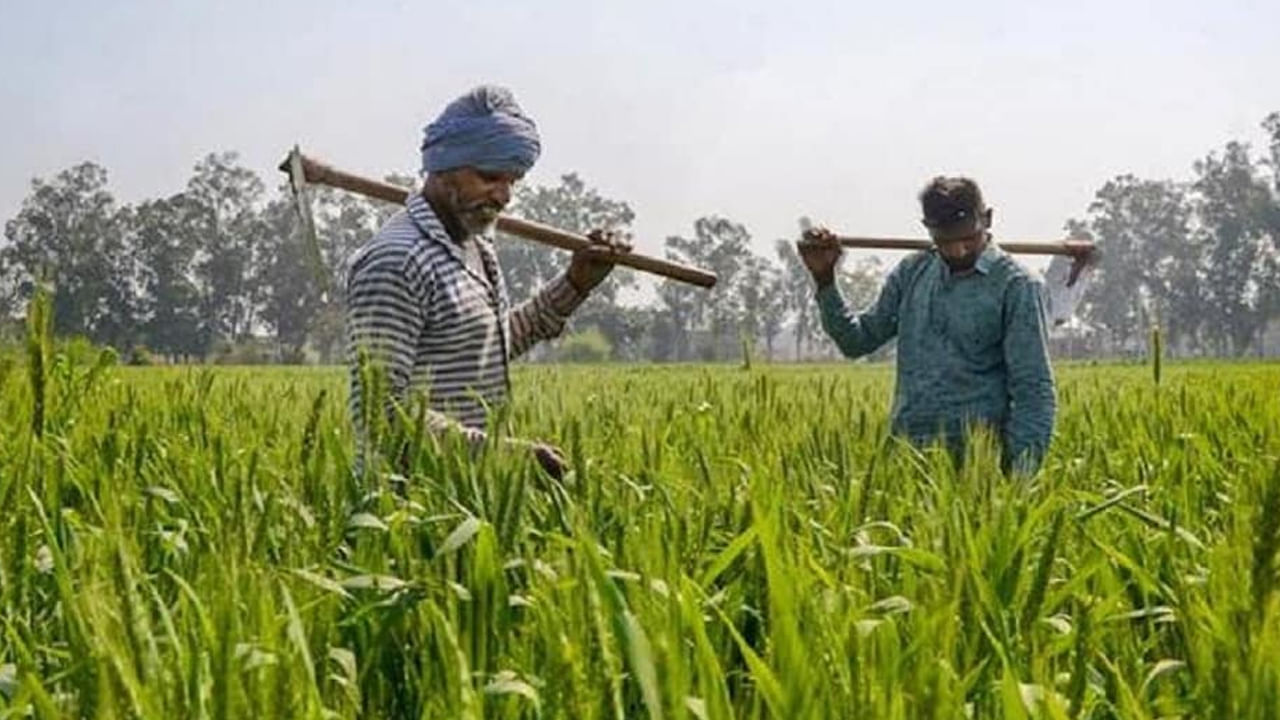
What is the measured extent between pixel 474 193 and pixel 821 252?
5.96 ft

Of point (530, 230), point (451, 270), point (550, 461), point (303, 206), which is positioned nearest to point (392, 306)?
point (451, 270)

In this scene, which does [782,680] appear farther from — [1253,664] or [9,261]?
[9,261]

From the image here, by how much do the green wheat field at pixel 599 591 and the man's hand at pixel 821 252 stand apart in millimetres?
1484

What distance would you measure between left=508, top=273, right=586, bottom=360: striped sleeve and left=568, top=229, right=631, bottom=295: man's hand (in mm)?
23

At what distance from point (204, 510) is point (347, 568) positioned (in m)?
0.75

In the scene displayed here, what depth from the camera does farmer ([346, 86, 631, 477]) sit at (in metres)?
2.92

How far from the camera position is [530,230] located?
12.7 feet

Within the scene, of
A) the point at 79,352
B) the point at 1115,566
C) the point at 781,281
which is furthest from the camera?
the point at 781,281

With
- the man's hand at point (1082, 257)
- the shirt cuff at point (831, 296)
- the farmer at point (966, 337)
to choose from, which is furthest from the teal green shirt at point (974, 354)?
the man's hand at point (1082, 257)

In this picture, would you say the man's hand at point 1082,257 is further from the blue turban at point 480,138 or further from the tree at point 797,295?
the tree at point 797,295

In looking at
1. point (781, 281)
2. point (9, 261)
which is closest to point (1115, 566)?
point (9, 261)

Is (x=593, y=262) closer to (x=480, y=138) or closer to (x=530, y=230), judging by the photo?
(x=530, y=230)

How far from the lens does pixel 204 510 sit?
2.53 m

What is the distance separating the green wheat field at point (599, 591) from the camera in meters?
1.18
